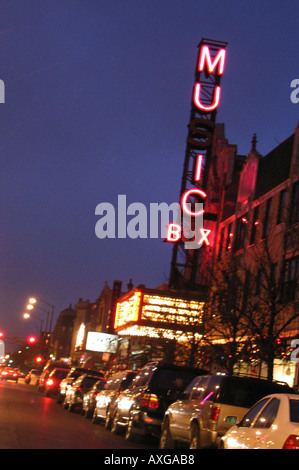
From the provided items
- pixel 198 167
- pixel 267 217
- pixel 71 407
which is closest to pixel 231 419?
pixel 71 407

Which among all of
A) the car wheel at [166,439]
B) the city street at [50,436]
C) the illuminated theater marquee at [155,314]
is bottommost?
the city street at [50,436]

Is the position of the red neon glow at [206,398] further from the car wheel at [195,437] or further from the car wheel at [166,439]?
the car wheel at [166,439]

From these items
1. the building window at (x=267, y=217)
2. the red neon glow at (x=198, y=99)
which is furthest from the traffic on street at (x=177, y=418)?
the red neon glow at (x=198, y=99)

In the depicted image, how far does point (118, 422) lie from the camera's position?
19.5 m

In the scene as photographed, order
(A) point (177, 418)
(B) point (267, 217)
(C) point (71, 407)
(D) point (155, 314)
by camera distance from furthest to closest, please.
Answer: (D) point (155, 314)
(B) point (267, 217)
(C) point (71, 407)
(A) point (177, 418)

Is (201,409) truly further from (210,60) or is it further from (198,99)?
(210,60)

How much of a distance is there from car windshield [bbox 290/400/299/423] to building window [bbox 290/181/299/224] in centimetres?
1540

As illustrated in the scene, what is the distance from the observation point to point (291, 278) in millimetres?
26734

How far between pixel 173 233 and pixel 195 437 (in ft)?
95.9

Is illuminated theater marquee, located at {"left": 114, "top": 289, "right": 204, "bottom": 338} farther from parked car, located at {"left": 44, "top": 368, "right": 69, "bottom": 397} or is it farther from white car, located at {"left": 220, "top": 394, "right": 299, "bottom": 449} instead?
white car, located at {"left": 220, "top": 394, "right": 299, "bottom": 449}

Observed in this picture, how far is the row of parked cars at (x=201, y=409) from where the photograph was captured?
31.9ft

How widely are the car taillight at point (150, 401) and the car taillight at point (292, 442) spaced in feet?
28.5
